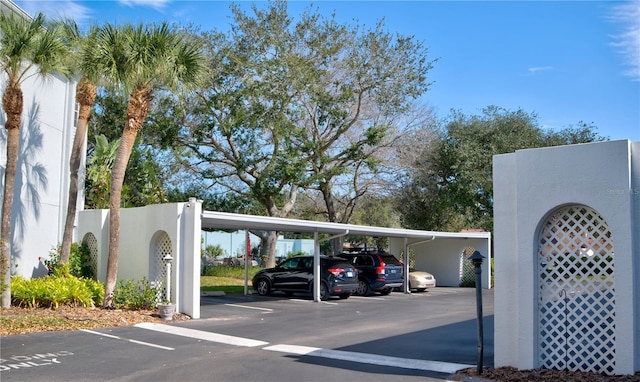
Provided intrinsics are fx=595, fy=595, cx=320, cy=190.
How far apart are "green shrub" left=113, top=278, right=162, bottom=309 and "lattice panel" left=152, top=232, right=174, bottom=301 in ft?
1.12

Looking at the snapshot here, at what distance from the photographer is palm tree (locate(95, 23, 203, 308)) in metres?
14.6

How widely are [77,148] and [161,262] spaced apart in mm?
4077

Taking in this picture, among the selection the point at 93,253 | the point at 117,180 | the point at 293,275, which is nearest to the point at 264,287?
the point at 293,275

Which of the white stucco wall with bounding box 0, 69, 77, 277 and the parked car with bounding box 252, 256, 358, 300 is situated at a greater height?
the white stucco wall with bounding box 0, 69, 77, 277

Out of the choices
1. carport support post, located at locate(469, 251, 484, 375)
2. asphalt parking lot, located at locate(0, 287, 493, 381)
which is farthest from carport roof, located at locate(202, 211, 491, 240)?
carport support post, located at locate(469, 251, 484, 375)

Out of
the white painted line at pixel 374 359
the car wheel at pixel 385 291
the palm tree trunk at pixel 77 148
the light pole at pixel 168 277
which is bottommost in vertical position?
the car wheel at pixel 385 291

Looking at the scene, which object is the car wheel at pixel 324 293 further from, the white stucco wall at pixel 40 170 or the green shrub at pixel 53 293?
the white stucco wall at pixel 40 170

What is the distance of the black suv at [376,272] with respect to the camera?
76.0ft

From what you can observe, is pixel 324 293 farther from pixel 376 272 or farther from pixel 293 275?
pixel 376 272

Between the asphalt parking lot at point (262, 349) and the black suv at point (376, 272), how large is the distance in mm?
5933

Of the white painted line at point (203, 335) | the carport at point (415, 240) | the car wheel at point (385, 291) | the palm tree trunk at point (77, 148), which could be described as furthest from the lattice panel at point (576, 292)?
the car wheel at point (385, 291)

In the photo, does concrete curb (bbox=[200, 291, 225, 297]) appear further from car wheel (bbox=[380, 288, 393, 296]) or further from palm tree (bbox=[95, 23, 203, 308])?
palm tree (bbox=[95, 23, 203, 308])

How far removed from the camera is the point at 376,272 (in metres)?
23.2

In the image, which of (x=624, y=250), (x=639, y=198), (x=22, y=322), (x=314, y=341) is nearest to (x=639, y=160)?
(x=639, y=198)
